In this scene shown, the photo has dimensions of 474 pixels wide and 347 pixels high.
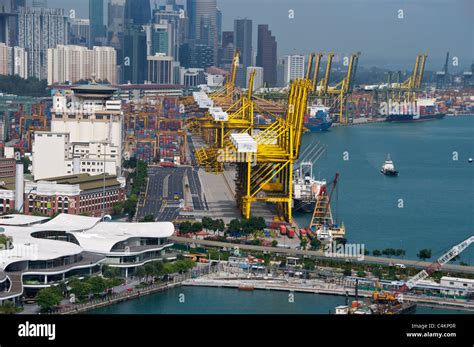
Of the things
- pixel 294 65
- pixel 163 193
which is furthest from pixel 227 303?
pixel 294 65

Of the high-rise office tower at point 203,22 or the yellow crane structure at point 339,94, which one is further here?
the high-rise office tower at point 203,22

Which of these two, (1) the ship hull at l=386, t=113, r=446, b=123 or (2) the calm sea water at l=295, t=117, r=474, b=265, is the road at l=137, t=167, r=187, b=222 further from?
(1) the ship hull at l=386, t=113, r=446, b=123

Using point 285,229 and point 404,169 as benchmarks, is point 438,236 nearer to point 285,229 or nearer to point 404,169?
point 285,229

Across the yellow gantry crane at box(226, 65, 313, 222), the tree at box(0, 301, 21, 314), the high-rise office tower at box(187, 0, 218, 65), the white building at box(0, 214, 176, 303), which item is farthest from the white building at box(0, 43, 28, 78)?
the tree at box(0, 301, 21, 314)

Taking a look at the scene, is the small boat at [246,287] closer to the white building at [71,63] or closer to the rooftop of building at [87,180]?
the rooftop of building at [87,180]

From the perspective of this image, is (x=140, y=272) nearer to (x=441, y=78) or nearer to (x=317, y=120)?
(x=317, y=120)

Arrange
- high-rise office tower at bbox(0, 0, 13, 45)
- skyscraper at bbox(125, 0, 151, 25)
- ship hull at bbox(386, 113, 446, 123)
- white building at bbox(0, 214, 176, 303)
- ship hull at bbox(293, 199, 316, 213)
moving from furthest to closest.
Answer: skyscraper at bbox(125, 0, 151, 25) < high-rise office tower at bbox(0, 0, 13, 45) < ship hull at bbox(386, 113, 446, 123) < ship hull at bbox(293, 199, 316, 213) < white building at bbox(0, 214, 176, 303)

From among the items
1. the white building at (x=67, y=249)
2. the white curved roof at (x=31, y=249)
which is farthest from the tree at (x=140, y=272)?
the white curved roof at (x=31, y=249)
